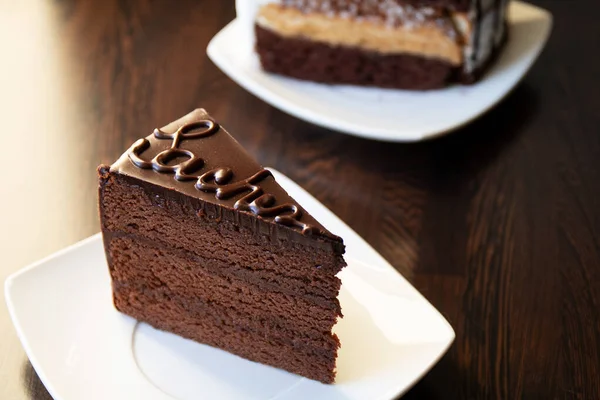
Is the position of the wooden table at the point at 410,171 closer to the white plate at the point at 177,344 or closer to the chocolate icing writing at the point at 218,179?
the white plate at the point at 177,344

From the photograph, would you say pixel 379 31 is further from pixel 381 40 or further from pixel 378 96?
pixel 378 96

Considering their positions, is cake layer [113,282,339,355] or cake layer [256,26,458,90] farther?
cake layer [256,26,458,90]

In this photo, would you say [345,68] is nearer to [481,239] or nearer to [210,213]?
[481,239]

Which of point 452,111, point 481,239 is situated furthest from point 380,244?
point 452,111

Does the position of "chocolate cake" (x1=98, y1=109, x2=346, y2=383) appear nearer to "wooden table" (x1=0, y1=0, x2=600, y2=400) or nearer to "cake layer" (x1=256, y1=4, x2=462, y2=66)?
"wooden table" (x1=0, y1=0, x2=600, y2=400)

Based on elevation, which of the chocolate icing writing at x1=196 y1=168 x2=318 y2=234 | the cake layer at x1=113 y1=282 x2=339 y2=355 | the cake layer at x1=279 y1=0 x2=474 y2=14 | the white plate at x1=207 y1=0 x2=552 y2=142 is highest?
the cake layer at x1=279 y1=0 x2=474 y2=14

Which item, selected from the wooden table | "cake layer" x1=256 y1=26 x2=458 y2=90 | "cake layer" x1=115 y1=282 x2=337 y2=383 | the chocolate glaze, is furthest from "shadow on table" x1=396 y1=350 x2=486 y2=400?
"cake layer" x1=256 y1=26 x2=458 y2=90
